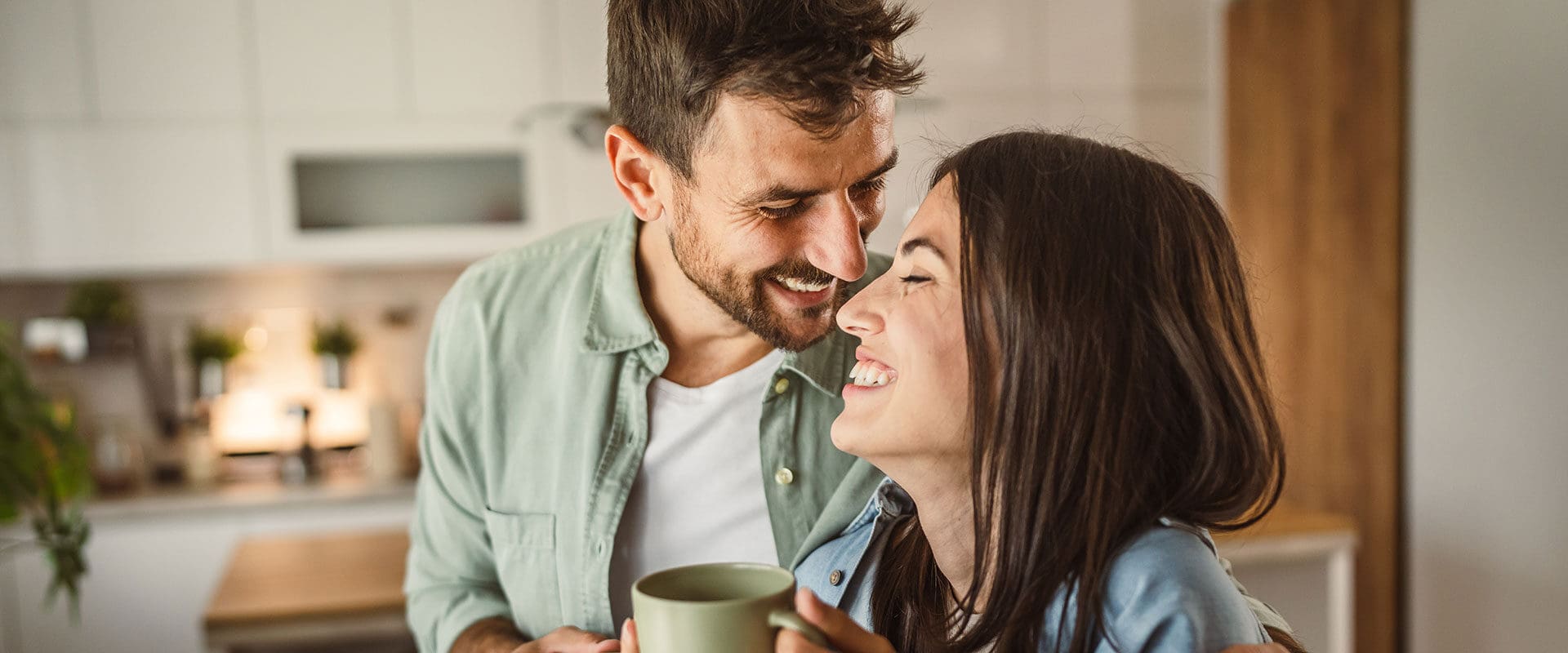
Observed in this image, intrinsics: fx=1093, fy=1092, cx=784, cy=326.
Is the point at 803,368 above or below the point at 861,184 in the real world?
below

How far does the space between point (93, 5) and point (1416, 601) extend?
434 cm

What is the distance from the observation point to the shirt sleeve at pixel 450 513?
1333 mm

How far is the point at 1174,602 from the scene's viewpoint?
799 mm

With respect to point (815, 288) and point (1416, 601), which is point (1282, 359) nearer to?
point (1416, 601)

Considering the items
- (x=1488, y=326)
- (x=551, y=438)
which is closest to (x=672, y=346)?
(x=551, y=438)

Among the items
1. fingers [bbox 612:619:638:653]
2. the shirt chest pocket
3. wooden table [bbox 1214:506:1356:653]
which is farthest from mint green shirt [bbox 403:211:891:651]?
wooden table [bbox 1214:506:1356:653]

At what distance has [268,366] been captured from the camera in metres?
4.05

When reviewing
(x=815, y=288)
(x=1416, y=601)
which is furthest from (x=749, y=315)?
(x=1416, y=601)

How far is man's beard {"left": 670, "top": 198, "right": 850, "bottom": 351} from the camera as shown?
3.84 feet

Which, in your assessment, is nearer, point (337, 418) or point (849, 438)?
point (849, 438)

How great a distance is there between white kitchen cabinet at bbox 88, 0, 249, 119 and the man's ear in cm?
275

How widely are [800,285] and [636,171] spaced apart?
0.89 ft

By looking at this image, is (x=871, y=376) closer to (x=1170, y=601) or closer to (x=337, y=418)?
(x=1170, y=601)

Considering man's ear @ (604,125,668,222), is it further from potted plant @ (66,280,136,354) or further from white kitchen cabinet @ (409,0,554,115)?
potted plant @ (66,280,136,354)
